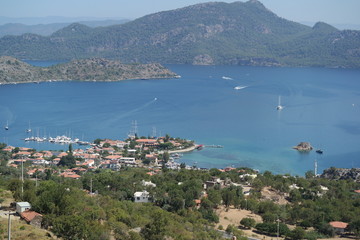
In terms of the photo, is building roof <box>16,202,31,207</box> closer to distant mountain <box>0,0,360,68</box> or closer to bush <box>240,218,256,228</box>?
bush <box>240,218,256,228</box>

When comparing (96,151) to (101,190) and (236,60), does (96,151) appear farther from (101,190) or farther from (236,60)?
(236,60)

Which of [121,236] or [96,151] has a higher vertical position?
[121,236]

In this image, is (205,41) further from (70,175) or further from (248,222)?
(248,222)

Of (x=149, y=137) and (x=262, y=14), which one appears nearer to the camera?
(x=149, y=137)

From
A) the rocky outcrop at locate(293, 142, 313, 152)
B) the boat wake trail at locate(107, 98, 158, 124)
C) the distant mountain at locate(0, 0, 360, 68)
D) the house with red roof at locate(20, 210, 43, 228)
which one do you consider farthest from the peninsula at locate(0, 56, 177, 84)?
the house with red roof at locate(20, 210, 43, 228)

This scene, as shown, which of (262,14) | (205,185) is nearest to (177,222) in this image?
(205,185)

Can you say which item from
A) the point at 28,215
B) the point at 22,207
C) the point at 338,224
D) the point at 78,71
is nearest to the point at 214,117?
the point at 338,224
